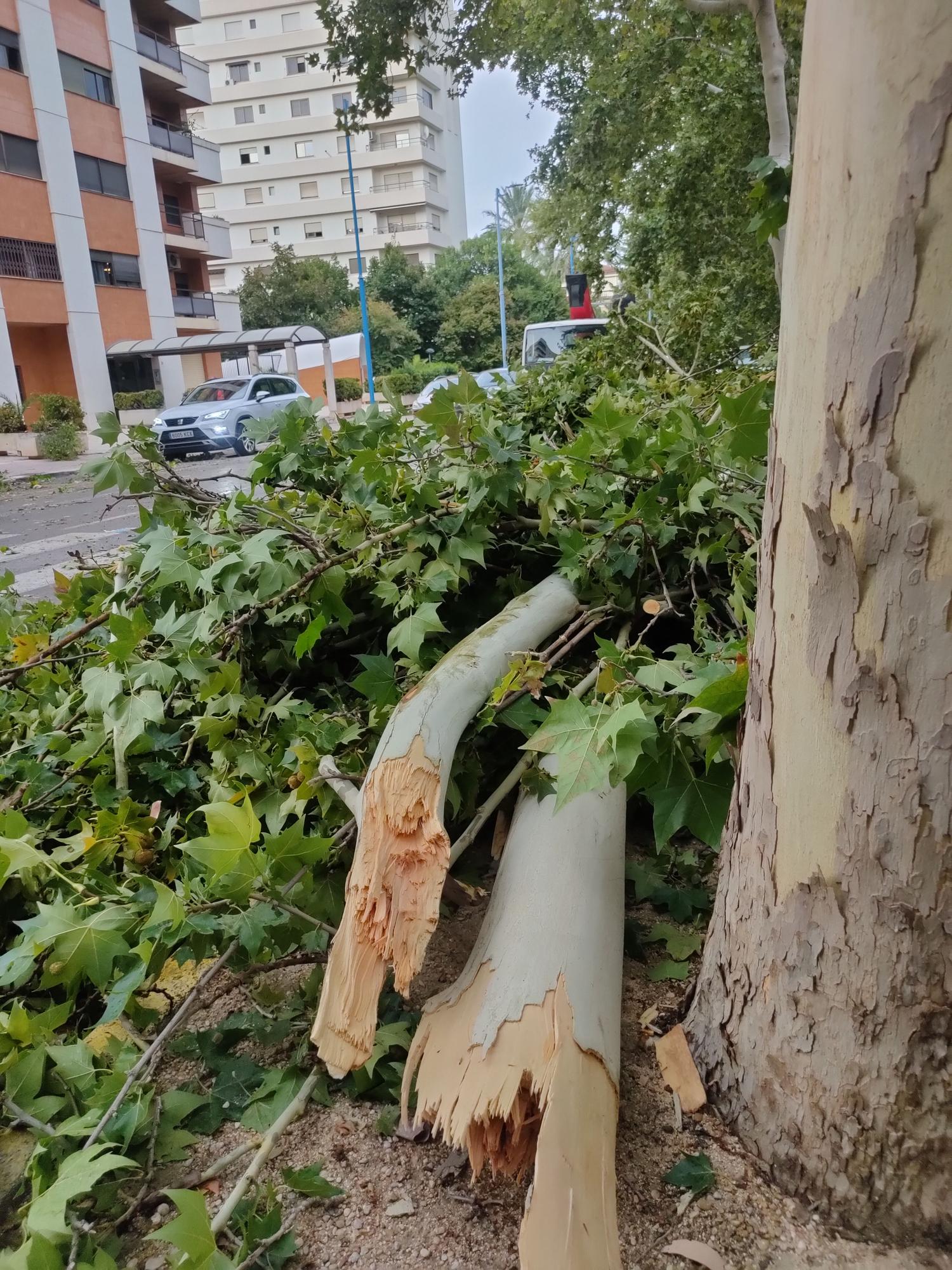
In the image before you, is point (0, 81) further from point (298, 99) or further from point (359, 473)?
point (359, 473)

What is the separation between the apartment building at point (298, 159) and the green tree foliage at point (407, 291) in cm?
295

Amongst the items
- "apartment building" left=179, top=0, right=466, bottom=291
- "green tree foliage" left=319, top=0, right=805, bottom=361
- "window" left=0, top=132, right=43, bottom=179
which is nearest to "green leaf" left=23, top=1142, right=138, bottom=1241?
"green tree foliage" left=319, top=0, right=805, bottom=361

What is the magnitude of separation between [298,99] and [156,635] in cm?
3483

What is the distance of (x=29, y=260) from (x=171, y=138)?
9475mm

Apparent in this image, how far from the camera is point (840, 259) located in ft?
3.01

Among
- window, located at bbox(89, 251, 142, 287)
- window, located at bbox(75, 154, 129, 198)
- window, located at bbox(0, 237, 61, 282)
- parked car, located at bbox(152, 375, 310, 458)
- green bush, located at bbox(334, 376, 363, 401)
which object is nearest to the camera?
parked car, located at bbox(152, 375, 310, 458)

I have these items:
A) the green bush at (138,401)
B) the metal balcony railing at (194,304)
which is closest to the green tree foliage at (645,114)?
the green bush at (138,401)

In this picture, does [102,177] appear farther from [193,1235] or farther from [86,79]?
[193,1235]

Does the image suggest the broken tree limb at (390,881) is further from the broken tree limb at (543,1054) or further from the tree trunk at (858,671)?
the tree trunk at (858,671)

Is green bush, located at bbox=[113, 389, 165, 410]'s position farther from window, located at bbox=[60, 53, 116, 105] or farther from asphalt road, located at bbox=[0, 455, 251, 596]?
asphalt road, located at bbox=[0, 455, 251, 596]

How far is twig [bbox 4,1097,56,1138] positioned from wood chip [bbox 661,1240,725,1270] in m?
0.96

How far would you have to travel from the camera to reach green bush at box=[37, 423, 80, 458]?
64.1 feet

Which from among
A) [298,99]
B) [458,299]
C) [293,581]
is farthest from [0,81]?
[293,581]

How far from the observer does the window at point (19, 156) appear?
21703mm
